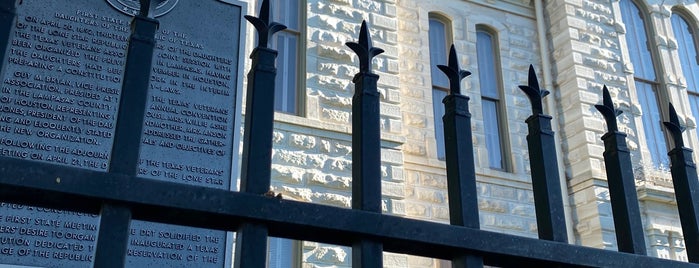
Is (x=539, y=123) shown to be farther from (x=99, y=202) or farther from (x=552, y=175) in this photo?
(x=99, y=202)

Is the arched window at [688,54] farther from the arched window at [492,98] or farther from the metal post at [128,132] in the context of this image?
the metal post at [128,132]

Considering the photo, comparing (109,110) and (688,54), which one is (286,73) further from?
(688,54)

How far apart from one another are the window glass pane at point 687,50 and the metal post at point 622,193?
1277 cm

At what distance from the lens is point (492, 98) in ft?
42.7

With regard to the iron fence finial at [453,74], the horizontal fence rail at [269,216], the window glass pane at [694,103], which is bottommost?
the horizontal fence rail at [269,216]

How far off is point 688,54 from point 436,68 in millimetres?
5872

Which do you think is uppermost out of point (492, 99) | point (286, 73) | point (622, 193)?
point (492, 99)

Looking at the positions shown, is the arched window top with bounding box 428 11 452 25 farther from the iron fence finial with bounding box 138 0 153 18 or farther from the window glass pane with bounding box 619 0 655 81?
the iron fence finial with bounding box 138 0 153 18

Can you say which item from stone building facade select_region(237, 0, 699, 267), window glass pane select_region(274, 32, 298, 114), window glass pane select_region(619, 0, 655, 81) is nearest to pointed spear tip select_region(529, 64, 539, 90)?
stone building facade select_region(237, 0, 699, 267)

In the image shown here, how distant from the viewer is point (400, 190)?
10.4 meters

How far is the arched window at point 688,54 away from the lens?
1435 centimetres

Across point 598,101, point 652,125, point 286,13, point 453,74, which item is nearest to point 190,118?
point 453,74

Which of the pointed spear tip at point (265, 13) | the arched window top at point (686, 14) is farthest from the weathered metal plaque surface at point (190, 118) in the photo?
the arched window top at point (686, 14)

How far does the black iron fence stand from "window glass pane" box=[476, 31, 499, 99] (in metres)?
10.5
